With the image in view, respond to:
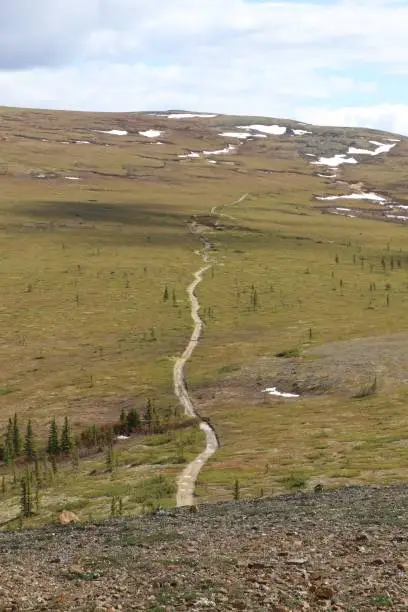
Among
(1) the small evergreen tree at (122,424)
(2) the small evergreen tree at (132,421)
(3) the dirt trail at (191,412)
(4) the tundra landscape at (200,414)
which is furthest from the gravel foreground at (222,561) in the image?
(1) the small evergreen tree at (122,424)

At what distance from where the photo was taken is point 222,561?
24.7 metres

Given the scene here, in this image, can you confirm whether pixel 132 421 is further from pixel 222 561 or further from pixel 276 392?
pixel 222 561

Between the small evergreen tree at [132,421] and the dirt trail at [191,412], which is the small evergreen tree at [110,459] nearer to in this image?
the dirt trail at [191,412]

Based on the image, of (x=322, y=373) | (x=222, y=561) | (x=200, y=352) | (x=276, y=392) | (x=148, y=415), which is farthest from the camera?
(x=200, y=352)

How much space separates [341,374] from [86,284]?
189 ft

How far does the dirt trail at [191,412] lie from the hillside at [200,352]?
56 centimetres

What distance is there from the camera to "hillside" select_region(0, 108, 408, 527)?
44.3 metres

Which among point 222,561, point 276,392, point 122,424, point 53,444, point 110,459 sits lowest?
point 122,424

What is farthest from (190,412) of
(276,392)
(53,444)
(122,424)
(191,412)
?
(53,444)

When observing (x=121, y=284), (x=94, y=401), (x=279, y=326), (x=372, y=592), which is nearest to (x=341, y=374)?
(x=94, y=401)

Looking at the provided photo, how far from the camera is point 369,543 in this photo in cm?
2612

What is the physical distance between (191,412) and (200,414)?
0.94 metres

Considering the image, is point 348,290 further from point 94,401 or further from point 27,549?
point 27,549

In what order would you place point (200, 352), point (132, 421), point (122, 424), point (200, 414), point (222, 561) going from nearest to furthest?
1. point (222, 561)
2. point (132, 421)
3. point (122, 424)
4. point (200, 414)
5. point (200, 352)
